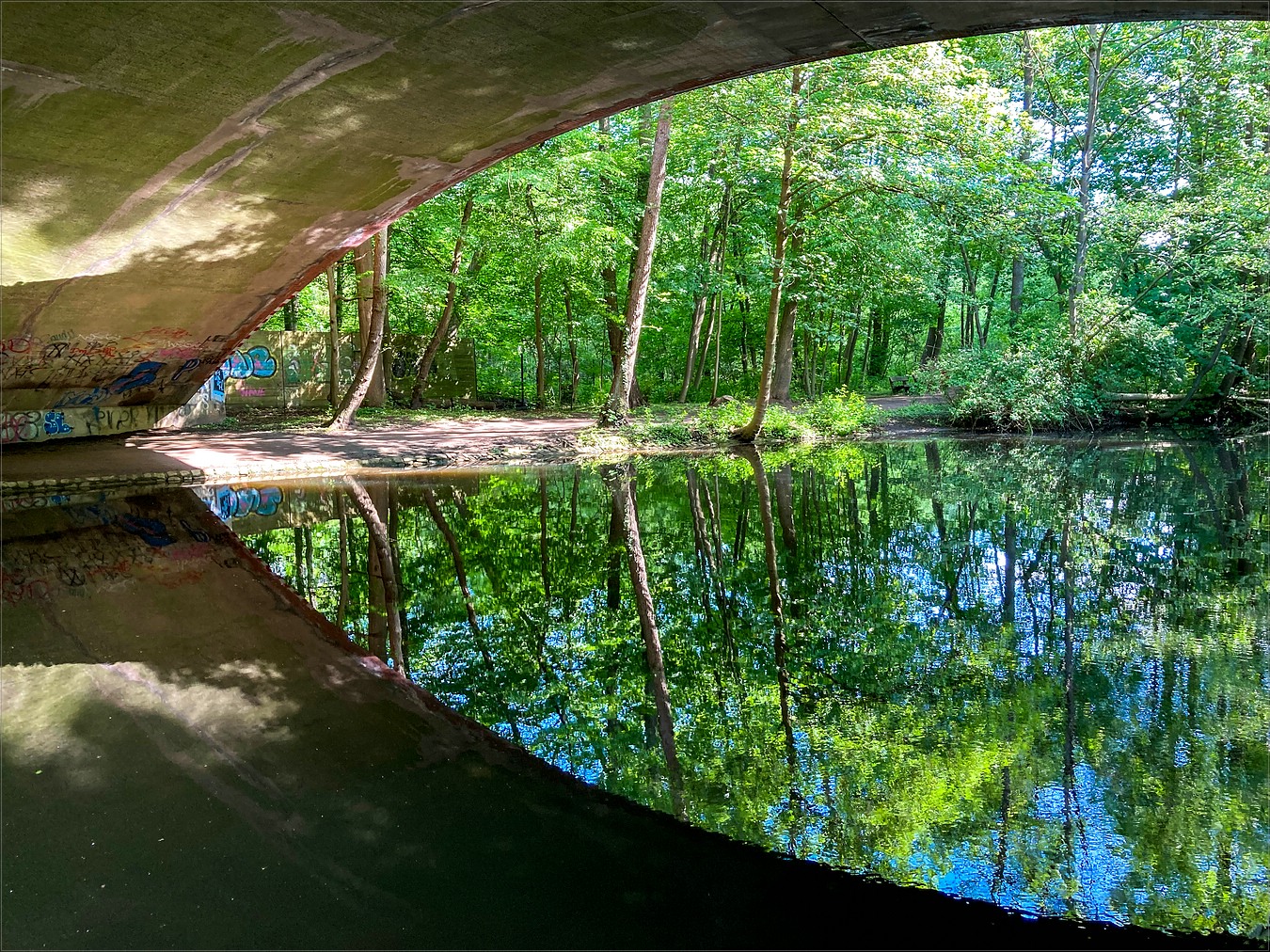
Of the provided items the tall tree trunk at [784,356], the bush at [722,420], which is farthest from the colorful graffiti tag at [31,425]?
the tall tree trunk at [784,356]

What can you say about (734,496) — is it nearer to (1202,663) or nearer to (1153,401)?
(1202,663)

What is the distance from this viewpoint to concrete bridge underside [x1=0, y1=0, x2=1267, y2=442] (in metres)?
7.15

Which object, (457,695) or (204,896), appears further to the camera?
(457,695)

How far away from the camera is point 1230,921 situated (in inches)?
112

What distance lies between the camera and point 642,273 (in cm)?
1714

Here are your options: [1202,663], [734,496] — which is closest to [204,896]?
[1202,663]

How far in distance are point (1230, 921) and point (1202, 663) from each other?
2.80 meters

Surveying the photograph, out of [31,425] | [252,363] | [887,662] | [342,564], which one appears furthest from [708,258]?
[887,662]

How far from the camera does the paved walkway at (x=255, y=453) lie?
13828 millimetres

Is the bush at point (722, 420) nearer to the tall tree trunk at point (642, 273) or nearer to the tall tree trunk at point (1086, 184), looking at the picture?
the tall tree trunk at point (642, 273)

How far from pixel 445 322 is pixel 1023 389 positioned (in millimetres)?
14835

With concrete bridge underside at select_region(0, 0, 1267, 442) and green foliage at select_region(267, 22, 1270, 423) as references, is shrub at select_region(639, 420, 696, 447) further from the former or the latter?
concrete bridge underside at select_region(0, 0, 1267, 442)

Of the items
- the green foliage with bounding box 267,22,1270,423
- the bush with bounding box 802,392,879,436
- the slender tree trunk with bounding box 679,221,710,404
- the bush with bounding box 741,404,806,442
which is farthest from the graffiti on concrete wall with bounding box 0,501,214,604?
the slender tree trunk with bounding box 679,221,710,404

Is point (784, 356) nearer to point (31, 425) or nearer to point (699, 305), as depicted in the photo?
point (699, 305)
